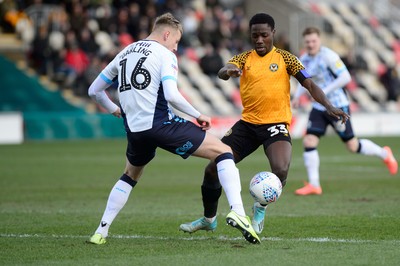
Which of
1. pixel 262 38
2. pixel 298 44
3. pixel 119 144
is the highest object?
pixel 262 38

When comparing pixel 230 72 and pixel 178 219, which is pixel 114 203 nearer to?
pixel 230 72

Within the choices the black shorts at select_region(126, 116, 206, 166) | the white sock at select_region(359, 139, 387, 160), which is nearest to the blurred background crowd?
the white sock at select_region(359, 139, 387, 160)

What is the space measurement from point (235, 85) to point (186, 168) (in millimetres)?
18396

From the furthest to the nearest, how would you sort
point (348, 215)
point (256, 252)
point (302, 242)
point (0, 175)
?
point (0, 175) → point (348, 215) → point (302, 242) → point (256, 252)

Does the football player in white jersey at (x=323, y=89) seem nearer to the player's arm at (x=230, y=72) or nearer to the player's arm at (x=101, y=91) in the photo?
the player's arm at (x=230, y=72)

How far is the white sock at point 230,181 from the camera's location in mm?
9078

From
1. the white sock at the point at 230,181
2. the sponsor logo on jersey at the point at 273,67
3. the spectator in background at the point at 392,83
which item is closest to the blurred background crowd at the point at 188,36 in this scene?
the spectator in background at the point at 392,83

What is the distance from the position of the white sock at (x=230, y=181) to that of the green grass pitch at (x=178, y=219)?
424mm

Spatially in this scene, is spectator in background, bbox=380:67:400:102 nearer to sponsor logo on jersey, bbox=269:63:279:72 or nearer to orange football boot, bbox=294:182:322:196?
orange football boot, bbox=294:182:322:196

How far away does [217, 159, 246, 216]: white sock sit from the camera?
9.08m

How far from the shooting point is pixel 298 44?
38.8m

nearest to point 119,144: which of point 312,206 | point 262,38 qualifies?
point 312,206

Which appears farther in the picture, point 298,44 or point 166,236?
point 298,44

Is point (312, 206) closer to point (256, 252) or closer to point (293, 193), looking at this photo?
point (293, 193)
